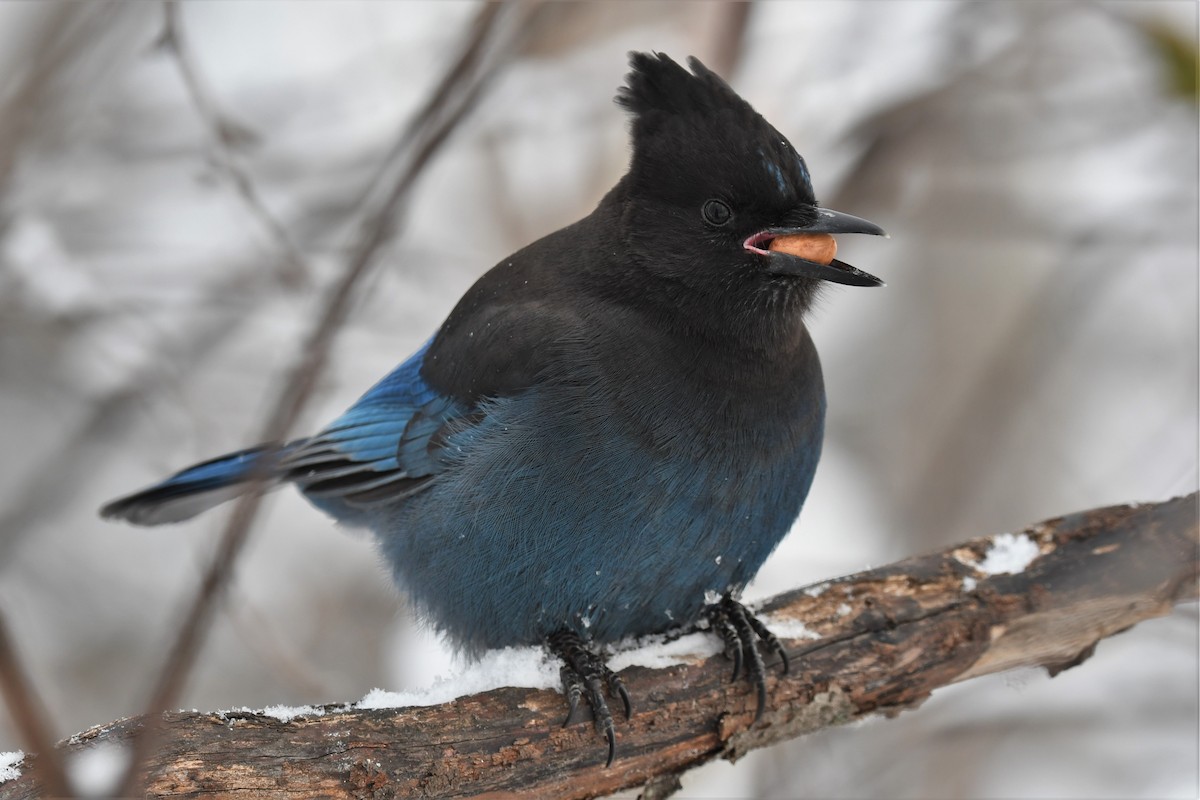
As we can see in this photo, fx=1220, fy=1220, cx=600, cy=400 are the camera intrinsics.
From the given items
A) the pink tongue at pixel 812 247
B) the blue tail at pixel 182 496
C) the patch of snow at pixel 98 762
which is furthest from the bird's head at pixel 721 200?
the patch of snow at pixel 98 762

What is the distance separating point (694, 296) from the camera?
354 centimetres

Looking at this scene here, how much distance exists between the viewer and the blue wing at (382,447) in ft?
12.7

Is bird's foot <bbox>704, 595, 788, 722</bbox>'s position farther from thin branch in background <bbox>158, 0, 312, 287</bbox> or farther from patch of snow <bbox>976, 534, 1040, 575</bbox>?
thin branch in background <bbox>158, 0, 312, 287</bbox>

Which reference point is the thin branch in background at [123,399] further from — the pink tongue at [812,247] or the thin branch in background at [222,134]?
the pink tongue at [812,247]

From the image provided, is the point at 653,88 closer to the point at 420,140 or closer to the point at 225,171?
the point at 420,140

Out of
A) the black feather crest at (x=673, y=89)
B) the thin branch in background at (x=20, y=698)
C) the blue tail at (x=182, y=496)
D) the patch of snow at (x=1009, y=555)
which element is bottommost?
the thin branch in background at (x=20, y=698)

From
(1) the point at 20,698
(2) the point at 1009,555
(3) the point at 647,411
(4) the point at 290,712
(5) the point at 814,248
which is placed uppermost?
(5) the point at 814,248

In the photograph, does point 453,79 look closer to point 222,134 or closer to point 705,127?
point 222,134

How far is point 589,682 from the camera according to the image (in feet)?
10.6

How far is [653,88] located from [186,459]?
426 centimetres

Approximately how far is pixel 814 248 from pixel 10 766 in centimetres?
236

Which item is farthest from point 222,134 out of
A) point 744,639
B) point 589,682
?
point 744,639

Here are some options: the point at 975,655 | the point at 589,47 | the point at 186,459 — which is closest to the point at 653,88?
the point at 975,655

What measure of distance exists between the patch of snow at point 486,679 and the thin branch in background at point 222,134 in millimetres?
1616
